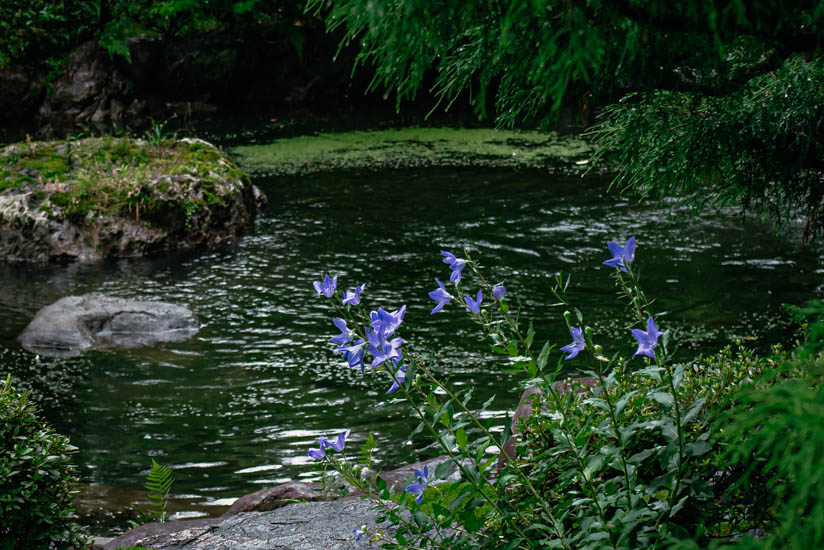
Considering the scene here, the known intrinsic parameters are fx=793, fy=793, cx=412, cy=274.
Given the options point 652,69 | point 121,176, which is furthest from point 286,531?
point 121,176

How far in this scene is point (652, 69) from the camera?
7.42 feet

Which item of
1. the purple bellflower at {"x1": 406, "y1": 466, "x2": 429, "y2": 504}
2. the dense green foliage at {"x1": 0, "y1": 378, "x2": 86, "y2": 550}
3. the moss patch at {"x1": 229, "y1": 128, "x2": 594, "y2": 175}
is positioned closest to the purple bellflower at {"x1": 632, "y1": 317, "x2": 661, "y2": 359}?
the purple bellflower at {"x1": 406, "y1": 466, "x2": 429, "y2": 504}

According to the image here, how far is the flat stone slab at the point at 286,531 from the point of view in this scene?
3.24 metres

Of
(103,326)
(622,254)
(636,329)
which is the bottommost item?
(103,326)

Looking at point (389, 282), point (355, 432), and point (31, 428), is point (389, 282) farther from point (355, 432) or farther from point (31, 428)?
point (31, 428)

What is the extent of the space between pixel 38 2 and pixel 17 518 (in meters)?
22.4

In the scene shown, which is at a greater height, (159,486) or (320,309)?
(159,486)

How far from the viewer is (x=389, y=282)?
8.93 metres

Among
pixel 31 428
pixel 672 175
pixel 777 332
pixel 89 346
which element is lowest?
pixel 89 346

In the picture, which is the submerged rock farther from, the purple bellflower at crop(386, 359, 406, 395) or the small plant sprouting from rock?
the purple bellflower at crop(386, 359, 406, 395)

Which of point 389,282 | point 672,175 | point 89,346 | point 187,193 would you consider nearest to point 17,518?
point 672,175

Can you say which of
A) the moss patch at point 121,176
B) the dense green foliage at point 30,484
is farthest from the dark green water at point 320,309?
the dense green foliage at point 30,484

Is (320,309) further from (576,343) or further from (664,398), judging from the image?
(664,398)

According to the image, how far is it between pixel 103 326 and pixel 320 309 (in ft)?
7.11
